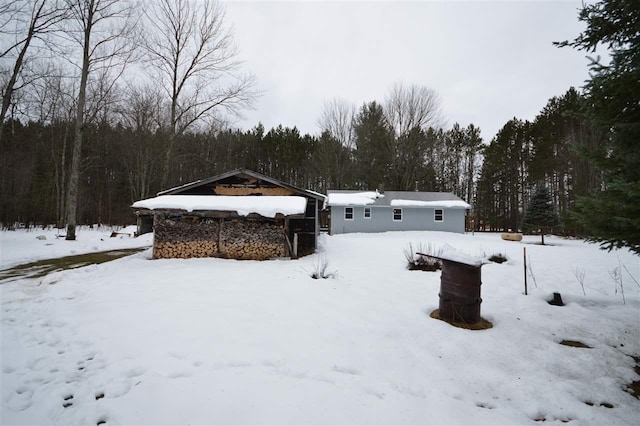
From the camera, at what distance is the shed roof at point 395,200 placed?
22.6 meters

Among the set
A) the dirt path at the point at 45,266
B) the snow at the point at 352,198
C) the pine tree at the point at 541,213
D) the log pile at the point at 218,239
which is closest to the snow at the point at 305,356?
the dirt path at the point at 45,266

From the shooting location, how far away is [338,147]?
31125mm

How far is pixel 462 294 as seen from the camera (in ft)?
15.0

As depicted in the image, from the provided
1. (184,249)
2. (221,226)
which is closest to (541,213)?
(221,226)

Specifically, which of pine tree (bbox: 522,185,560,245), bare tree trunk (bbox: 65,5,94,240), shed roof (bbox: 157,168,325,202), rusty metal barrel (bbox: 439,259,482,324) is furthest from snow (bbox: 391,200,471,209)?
bare tree trunk (bbox: 65,5,94,240)

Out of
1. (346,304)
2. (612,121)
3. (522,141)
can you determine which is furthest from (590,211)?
(522,141)

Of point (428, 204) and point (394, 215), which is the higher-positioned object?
point (428, 204)

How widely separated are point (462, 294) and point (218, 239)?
8.90 m

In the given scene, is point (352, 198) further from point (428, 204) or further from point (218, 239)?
point (218, 239)

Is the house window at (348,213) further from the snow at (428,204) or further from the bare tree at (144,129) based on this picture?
the bare tree at (144,129)

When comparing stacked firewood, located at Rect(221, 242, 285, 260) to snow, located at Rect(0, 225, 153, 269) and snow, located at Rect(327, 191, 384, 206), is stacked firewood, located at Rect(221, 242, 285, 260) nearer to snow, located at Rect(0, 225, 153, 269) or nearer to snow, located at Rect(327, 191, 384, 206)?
snow, located at Rect(0, 225, 153, 269)

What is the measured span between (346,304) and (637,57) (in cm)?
554

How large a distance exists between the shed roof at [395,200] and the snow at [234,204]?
36.0 ft

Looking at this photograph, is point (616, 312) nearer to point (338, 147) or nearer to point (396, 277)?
point (396, 277)
